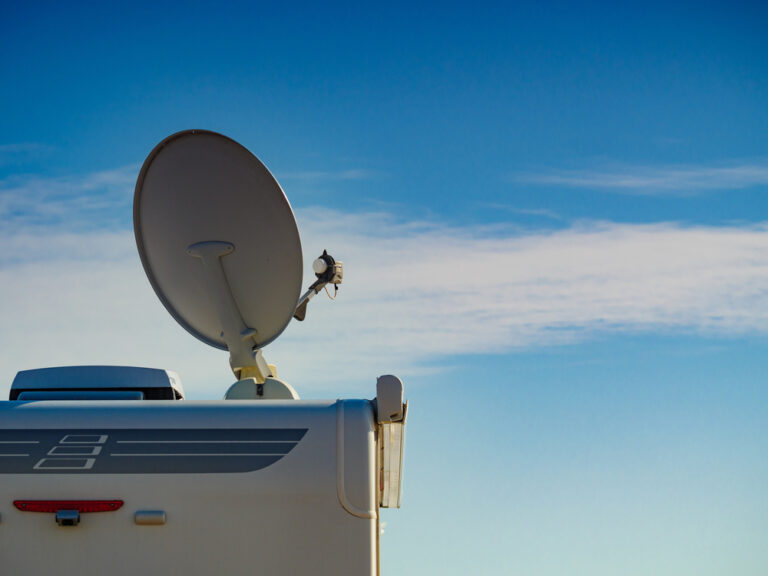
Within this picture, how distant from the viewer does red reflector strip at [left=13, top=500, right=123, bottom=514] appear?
5191 millimetres

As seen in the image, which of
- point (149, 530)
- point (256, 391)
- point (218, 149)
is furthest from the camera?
point (218, 149)

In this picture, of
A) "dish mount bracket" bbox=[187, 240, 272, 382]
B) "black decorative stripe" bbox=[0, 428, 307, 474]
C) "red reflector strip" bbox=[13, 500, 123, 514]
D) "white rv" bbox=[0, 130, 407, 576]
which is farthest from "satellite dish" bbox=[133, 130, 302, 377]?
"red reflector strip" bbox=[13, 500, 123, 514]

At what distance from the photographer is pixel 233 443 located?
5383mm

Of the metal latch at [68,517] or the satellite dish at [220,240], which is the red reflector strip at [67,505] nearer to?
the metal latch at [68,517]

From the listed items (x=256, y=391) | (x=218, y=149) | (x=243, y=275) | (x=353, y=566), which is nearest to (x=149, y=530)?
(x=353, y=566)

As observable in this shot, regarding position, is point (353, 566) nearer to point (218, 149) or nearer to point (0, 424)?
point (0, 424)

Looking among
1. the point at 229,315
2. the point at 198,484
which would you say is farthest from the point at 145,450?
the point at 229,315

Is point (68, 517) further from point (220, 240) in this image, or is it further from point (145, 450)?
point (220, 240)

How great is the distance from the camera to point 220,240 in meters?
7.77

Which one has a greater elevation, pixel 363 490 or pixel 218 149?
pixel 218 149

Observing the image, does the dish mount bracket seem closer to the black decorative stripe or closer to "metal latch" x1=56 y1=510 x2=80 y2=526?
the black decorative stripe

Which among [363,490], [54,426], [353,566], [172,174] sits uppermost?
[172,174]

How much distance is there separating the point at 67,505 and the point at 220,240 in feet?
9.95

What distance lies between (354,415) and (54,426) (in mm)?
1767
